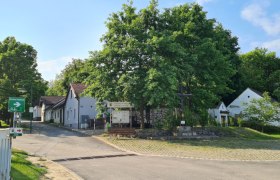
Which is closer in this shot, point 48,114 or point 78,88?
point 78,88

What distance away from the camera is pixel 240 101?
58.0m

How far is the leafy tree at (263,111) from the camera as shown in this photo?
4403 cm

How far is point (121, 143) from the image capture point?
2569 cm

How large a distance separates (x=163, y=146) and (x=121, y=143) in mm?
3265

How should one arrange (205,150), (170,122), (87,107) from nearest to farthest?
(205,150)
(170,122)
(87,107)

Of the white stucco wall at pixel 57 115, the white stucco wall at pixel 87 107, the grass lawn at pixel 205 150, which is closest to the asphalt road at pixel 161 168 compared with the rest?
the grass lawn at pixel 205 150

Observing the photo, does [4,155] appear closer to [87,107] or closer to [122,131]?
[122,131]

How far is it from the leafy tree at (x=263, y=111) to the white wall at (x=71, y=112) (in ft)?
73.3

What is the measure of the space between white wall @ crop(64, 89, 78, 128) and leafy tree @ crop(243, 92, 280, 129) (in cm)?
2236

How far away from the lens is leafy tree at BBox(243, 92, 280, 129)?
44031 millimetres

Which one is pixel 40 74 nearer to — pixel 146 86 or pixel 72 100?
pixel 72 100

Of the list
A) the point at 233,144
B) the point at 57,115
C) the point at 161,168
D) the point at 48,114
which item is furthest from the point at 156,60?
Result: the point at 48,114

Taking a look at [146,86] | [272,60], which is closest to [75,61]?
[272,60]

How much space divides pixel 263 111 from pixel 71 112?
81.5 feet
